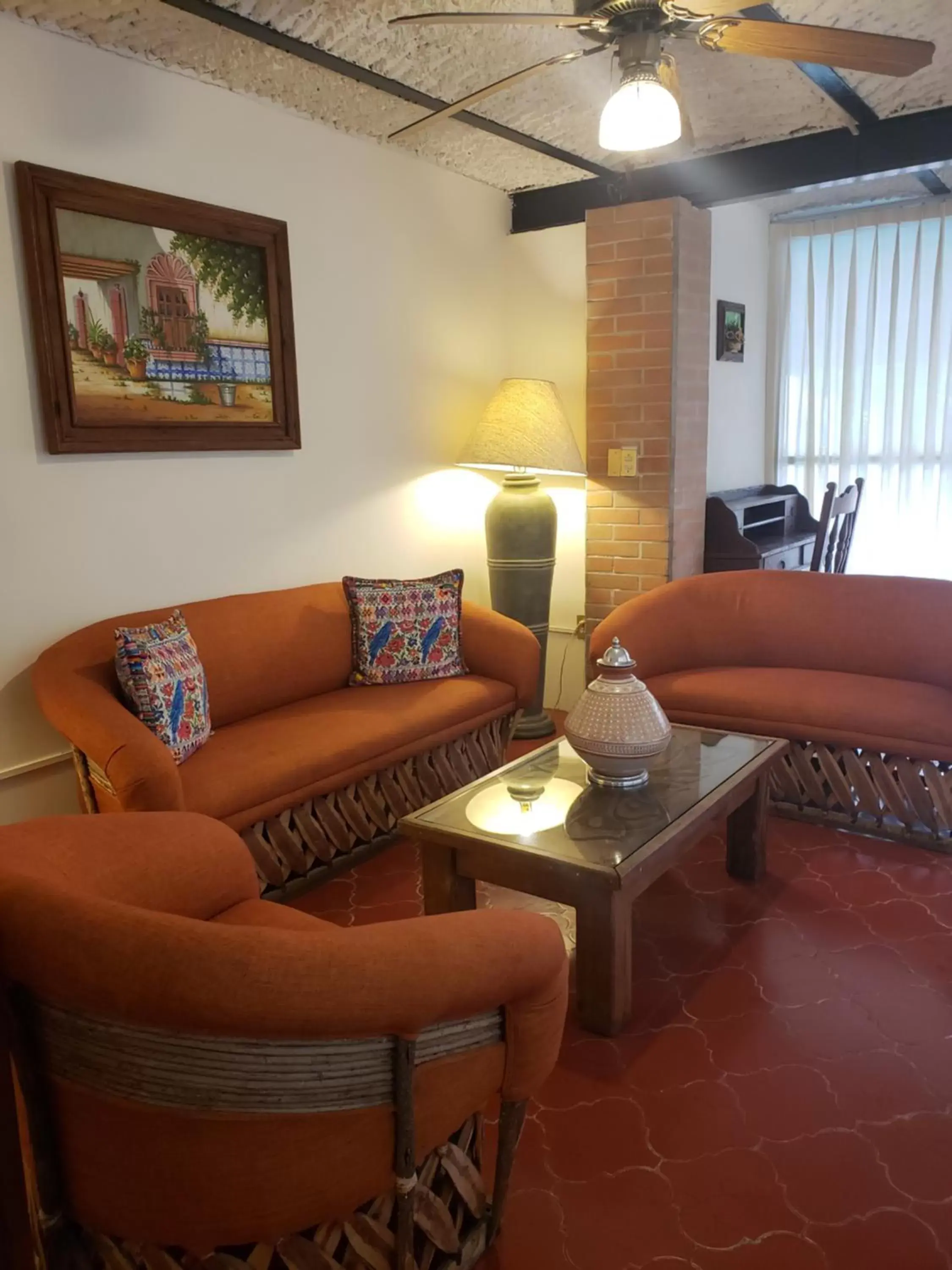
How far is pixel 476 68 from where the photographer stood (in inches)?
115

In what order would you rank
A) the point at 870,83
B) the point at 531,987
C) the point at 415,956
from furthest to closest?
the point at 870,83, the point at 531,987, the point at 415,956

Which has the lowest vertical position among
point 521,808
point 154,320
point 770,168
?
point 521,808

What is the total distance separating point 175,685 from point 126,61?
1840 mm

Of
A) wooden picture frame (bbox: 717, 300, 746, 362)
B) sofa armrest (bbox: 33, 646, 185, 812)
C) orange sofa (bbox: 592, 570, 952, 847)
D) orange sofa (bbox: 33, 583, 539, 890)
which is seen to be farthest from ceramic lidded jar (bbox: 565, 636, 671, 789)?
wooden picture frame (bbox: 717, 300, 746, 362)

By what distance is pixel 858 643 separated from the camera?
132 inches

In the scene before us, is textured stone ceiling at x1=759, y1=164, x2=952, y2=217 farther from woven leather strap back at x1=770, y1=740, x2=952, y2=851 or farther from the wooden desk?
woven leather strap back at x1=770, y1=740, x2=952, y2=851

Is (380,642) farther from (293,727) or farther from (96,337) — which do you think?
(96,337)

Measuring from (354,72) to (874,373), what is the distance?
336 cm

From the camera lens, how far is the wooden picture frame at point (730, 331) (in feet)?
15.7

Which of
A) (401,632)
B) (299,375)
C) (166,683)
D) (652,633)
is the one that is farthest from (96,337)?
(652,633)

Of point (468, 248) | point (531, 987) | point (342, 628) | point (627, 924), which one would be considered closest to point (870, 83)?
point (468, 248)

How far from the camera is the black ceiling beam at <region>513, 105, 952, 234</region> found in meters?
3.41

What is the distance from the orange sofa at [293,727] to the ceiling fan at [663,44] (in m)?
1.74

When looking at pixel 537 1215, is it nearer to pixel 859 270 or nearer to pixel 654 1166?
pixel 654 1166
